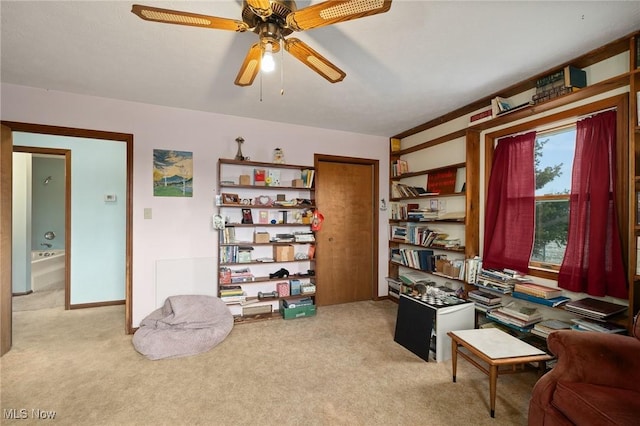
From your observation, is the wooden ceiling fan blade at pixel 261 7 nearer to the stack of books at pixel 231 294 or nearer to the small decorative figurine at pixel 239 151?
the small decorative figurine at pixel 239 151

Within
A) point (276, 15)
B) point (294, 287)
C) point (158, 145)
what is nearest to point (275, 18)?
point (276, 15)

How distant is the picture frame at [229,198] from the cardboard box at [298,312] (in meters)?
1.44

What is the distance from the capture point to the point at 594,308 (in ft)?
6.34

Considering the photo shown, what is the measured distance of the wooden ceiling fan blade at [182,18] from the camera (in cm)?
→ 121

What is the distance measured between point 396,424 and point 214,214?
272 centimetres

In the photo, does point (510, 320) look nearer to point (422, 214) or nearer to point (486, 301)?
point (486, 301)

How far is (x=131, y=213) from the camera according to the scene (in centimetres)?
300

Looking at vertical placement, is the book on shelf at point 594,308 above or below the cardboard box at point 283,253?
below

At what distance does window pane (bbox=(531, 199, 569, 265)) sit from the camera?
7.73ft

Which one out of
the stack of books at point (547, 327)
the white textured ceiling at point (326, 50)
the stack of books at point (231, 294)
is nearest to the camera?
the white textured ceiling at point (326, 50)

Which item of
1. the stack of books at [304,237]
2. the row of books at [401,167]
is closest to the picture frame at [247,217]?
the stack of books at [304,237]

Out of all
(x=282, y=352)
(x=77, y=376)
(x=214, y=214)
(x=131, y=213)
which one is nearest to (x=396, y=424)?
(x=282, y=352)

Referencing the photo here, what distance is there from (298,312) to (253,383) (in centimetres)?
136

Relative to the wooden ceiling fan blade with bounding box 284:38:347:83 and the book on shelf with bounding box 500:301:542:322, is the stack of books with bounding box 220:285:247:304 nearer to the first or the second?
the wooden ceiling fan blade with bounding box 284:38:347:83
